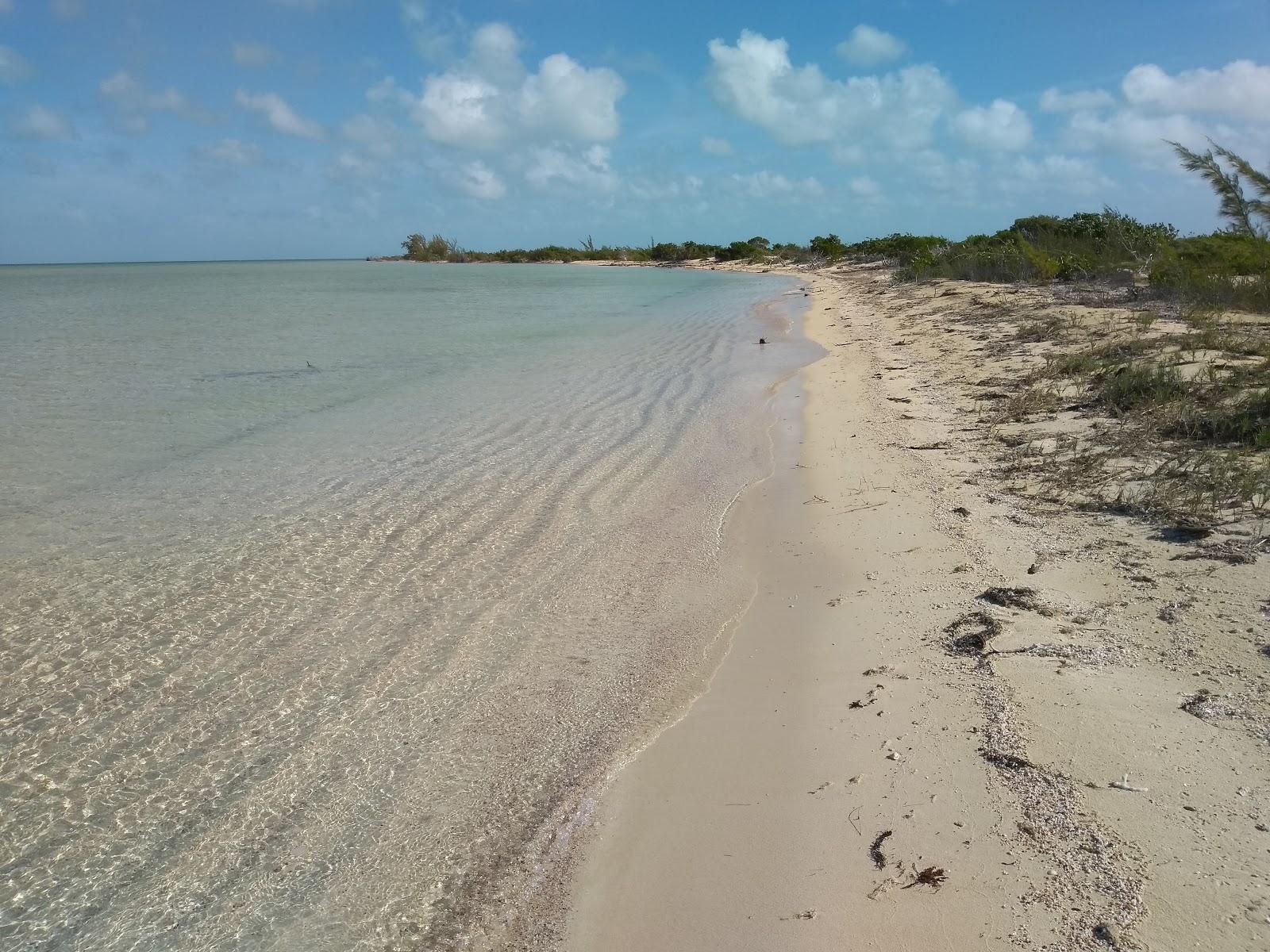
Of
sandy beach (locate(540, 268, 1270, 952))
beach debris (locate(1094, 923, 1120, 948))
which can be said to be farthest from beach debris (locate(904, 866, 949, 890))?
beach debris (locate(1094, 923, 1120, 948))

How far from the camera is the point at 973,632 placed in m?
3.75

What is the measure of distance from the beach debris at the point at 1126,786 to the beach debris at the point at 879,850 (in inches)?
30.2

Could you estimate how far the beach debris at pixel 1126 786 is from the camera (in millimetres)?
2594

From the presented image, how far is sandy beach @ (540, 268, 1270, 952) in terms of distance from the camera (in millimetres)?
2252

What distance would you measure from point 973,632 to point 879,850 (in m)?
1.55

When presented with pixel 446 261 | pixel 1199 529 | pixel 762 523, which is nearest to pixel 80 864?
pixel 762 523

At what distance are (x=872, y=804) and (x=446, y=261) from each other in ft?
347

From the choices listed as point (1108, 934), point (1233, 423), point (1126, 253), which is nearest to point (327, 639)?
point (1108, 934)

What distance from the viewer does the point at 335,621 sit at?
4.27 meters

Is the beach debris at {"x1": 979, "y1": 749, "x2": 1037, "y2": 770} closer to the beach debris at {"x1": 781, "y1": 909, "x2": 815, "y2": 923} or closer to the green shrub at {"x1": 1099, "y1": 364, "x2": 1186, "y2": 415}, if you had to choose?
the beach debris at {"x1": 781, "y1": 909, "x2": 815, "y2": 923}

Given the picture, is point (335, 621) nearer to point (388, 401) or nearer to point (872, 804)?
point (872, 804)

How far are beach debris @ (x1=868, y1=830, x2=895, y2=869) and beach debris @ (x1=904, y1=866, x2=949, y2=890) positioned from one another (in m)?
0.10

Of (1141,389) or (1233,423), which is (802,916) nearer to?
(1233,423)

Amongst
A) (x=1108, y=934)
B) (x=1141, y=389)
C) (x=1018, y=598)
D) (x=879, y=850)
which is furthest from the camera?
(x=1141, y=389)
